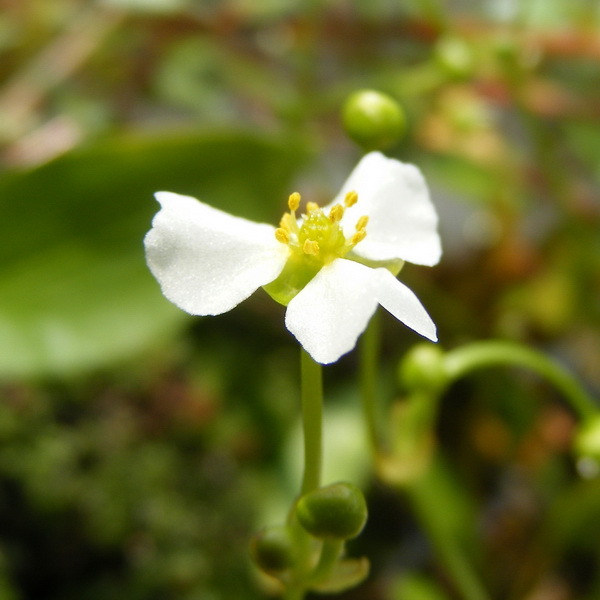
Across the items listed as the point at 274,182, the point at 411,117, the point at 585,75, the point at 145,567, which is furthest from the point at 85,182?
the point at 585,75

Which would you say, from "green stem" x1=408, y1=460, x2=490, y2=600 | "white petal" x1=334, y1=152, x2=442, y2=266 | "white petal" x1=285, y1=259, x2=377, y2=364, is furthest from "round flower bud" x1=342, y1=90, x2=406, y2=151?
"green stem" x1=408, y1=460, x2=490, y2=600

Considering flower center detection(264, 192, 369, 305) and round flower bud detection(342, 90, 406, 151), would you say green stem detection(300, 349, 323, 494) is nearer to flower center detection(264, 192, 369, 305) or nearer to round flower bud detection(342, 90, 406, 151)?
flower center detection(264, 192, 369, 305)

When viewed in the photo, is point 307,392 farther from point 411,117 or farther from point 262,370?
point 411,117

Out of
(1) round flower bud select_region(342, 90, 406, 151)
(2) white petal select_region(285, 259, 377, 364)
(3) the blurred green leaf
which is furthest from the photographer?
(3) the blurred green leaf

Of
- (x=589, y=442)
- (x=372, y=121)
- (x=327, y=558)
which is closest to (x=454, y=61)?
(x=372, y=121)

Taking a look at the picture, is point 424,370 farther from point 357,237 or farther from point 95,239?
point 95,239

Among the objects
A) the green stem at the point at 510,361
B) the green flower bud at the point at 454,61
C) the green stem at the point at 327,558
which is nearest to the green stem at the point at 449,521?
the green stem at the point at 510,361
